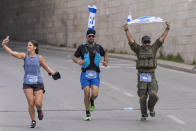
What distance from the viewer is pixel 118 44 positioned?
2986 centimetres

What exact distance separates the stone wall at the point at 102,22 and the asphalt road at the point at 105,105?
6279 mm

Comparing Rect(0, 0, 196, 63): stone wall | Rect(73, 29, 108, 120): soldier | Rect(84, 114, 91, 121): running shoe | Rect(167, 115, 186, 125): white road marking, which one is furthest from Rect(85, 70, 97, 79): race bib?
Rect(0, 0, 196, 63): stone wall

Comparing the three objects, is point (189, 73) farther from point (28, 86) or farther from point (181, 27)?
point (28, 86)

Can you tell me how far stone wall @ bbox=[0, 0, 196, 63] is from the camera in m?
24.5

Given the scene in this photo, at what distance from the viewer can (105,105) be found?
11.8 meters

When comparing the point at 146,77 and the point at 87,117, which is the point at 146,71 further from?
the point at 87,117

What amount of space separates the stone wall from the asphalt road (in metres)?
6.28

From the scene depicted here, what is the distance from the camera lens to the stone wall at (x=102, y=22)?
24.5 m

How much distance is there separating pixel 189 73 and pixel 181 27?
446cm

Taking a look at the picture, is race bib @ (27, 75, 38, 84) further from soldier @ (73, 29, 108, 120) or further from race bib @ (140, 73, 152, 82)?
race bib @ (140, 73, 152, 82)

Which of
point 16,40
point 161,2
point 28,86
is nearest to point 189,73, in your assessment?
point 161,2

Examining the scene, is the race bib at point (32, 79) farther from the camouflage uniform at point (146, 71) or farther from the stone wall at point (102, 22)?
the stone wall at point (102, 22)

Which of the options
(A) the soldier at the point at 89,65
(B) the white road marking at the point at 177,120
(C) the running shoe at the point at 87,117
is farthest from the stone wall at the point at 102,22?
(C) the running shoe at the point at 87,117

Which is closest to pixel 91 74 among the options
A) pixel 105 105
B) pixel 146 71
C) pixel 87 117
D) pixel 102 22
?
pixel 87 117
